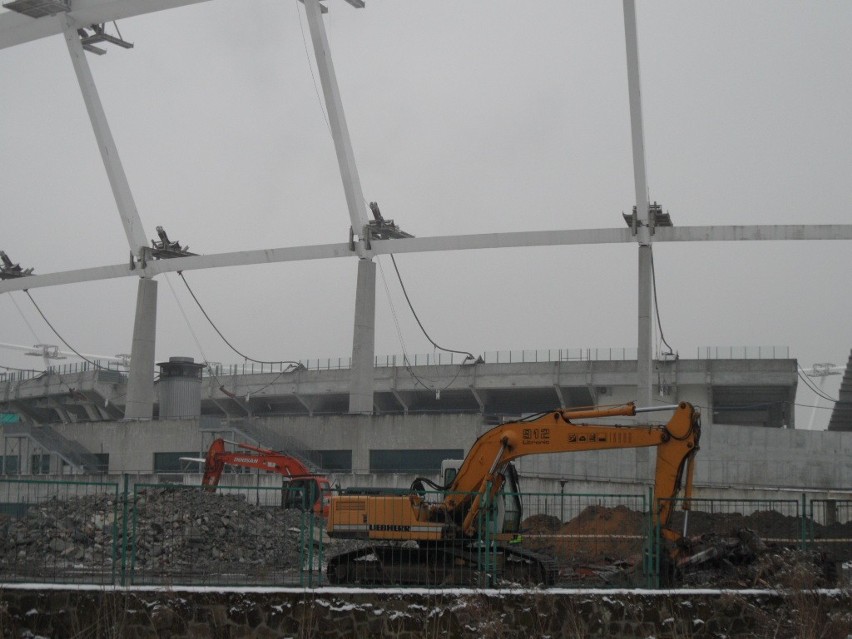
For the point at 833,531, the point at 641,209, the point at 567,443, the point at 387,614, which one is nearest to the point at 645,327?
the point at 641,209

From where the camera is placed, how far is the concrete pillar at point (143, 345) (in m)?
46.9

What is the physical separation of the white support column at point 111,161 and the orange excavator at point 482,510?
3241 centimetres

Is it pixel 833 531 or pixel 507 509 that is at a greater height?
pixel 507 509

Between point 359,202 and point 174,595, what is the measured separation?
28.8 m

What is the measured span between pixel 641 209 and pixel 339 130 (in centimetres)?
1199

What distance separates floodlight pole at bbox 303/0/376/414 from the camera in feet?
128

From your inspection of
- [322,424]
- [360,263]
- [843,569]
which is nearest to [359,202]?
[360,263]

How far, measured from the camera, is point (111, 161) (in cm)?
4534

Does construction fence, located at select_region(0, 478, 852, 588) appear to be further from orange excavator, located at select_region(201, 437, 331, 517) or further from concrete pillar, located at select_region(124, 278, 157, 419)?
concrete pillar, located at select_region(124, 278, 157, 419)

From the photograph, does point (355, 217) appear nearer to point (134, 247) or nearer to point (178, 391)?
point (134, 247)

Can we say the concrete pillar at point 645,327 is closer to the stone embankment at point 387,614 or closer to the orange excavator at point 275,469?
the orange excavator at point 275,469

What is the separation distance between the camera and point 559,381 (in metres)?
54.2

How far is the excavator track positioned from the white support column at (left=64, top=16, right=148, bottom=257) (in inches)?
1294

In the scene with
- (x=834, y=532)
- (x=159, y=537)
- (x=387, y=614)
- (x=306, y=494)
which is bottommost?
(x=387, y=614)
